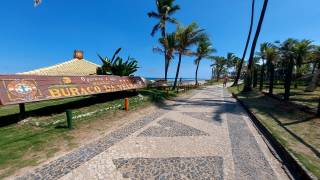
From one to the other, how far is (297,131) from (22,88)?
30.4 feet

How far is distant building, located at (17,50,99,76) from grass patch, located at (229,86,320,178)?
625 inches

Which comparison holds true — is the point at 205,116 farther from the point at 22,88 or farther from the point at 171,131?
the point at 22,88

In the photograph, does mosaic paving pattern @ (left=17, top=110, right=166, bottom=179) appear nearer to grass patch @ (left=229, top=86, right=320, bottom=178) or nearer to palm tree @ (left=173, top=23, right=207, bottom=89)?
grass patch @ (left=229, top=86, right=320, bottom=178)

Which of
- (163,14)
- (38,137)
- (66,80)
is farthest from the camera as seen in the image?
(163,14)

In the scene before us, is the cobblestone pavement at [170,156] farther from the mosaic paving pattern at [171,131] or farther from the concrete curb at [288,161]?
the concrete curb at [288,161]

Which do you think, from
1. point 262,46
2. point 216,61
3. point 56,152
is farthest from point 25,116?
point 216,61

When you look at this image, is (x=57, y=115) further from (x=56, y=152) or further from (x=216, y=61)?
(x=216, y=61)

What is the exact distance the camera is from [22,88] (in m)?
8.04

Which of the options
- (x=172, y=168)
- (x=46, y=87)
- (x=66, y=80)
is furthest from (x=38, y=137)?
(x=66, y=80)

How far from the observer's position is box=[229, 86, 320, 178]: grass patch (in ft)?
16.5

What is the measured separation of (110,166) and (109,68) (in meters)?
13.4

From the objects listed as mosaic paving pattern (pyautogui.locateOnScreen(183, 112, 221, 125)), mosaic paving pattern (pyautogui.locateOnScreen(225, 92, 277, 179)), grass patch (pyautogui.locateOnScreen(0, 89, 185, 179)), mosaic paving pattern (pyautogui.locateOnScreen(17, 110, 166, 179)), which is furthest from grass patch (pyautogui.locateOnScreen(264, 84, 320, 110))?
grass patch (pyautogui.locateOnScreen(0, 89, 185, 179))

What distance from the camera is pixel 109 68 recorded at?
17.3 metres

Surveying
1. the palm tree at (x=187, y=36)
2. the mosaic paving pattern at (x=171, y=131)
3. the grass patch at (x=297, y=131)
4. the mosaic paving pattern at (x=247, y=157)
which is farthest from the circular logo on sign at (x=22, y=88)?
the palm tree at (x=187, y=36)
